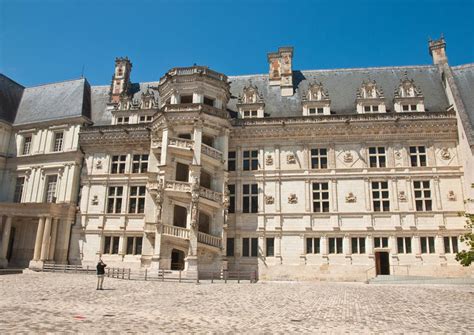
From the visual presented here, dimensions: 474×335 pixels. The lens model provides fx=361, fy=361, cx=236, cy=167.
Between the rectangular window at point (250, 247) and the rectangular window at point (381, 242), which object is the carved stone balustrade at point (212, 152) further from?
the rectangular window at point (381, 242)

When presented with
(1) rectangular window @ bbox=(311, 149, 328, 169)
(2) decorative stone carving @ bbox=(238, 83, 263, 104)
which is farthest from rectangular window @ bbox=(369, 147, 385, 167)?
(2) decorative stone carving @ bbox=(238, 83, 263, 104)

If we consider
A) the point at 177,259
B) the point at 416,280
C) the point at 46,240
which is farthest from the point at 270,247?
the point at 46,240

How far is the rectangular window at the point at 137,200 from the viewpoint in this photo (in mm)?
29167

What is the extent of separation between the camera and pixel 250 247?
1064 inches

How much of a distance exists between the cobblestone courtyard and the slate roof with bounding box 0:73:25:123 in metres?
24.5

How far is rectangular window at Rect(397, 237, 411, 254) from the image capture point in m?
25.4

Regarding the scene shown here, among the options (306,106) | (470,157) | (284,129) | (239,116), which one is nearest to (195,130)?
(239,116)

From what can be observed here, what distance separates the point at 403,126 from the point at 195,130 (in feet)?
51.1

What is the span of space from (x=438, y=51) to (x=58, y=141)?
113 feet

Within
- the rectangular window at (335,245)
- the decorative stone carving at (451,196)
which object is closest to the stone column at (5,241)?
the rectangular window at (335,245)

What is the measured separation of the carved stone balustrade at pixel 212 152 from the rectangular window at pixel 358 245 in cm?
1136

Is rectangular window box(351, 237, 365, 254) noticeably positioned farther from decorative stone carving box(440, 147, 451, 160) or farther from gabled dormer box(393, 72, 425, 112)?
gabled dormer box(393, 72, 425, 112)

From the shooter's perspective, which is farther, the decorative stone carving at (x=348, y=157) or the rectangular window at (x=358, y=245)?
the decorative stone carving at (x=348, y=157)

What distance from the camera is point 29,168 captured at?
31.7m
